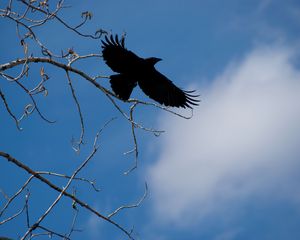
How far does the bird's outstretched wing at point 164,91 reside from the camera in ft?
24.9

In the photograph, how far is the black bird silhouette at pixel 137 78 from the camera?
7012 millimetres

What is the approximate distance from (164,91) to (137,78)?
58 centimetres

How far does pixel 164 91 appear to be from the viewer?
25.7 ft

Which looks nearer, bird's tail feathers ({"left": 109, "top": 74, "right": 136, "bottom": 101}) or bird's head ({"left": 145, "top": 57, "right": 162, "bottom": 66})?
bird's tail feathers ({"left": 109, "top": 74, "right": 136, "bottom": 101})

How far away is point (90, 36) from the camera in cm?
444

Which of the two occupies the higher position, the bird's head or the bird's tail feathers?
the bird's head

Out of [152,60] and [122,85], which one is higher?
[152,60]

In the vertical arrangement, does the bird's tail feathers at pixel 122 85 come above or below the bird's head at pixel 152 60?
below

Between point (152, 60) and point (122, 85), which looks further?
point (152, 60)

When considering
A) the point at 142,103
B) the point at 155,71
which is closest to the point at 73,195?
the point at 142,103

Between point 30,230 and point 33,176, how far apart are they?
443 mm

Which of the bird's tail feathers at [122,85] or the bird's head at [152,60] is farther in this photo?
the bird's head at [152,60]

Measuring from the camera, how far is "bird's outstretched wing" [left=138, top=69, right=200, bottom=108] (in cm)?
759

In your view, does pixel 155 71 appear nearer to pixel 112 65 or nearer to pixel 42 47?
pixel 112 65
